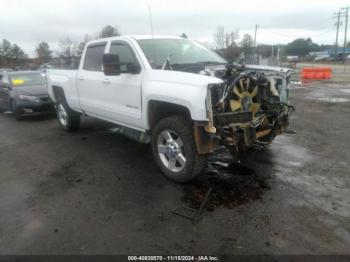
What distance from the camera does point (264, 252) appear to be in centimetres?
288

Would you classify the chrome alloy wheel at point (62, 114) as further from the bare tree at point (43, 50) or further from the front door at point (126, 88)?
the bare tree at point (43, 50)

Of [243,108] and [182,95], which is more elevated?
[182,95]

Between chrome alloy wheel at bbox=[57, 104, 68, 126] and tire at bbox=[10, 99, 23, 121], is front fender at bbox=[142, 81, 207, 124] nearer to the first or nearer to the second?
chrome alloy wheel at bbox=[57, 104, 68, 126]

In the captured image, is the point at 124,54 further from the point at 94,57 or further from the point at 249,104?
the point at 249,104

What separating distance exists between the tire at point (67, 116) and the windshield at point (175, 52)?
3.15 meters

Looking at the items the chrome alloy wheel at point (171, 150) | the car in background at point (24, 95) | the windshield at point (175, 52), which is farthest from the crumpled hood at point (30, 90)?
the chrome alloy wheel at point (171, 150)

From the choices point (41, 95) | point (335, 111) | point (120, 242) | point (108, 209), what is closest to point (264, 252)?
point (120, 242)

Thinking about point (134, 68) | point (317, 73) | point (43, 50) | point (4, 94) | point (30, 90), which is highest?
point (43, 50)

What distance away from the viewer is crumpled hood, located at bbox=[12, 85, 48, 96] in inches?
375

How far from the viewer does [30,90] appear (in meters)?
9.66

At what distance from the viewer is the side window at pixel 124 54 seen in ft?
15.6

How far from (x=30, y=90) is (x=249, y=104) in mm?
7685

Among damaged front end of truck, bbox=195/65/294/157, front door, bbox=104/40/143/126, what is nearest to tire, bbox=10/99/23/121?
front door, bbox=104/40/143/126

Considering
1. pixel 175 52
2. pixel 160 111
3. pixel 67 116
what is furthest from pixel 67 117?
pixel 160 111
